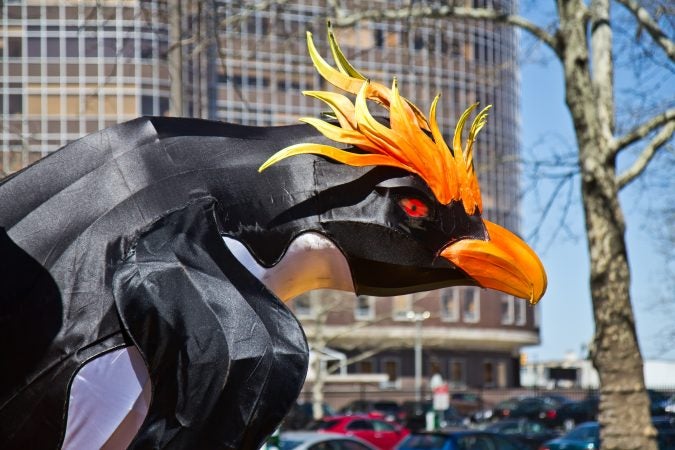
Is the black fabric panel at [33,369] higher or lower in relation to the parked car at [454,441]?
higher

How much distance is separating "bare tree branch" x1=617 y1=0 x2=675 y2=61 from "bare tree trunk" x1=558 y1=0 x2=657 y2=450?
3.25ft

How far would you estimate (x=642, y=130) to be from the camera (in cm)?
1117

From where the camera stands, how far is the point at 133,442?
3.04 metres

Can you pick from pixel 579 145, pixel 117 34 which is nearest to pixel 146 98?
pixel 117 34

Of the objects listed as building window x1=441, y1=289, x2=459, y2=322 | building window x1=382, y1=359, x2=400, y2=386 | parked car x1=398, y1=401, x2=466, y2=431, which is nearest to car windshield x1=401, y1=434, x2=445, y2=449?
parked car x1=398, y1=401, x2=466, y2=431

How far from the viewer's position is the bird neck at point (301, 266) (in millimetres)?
3512

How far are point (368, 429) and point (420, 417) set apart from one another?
5398 mm

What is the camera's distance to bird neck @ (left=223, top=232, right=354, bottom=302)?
138 inches

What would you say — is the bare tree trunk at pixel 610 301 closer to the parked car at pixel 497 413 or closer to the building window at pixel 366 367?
the parked car at pixel 497 413

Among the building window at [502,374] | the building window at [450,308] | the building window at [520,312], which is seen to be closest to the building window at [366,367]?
the building window at [450,308]

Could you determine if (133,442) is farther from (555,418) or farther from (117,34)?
(555,418)

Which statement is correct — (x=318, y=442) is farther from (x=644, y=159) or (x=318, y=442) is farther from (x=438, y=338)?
(x=438, y=338)

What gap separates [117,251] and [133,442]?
0.55m

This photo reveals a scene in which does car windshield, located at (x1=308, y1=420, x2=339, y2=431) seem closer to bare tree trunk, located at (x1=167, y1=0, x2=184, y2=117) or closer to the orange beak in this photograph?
bare tree trunk, located at (x1=167, y1=0, x2=184, y2=117)
